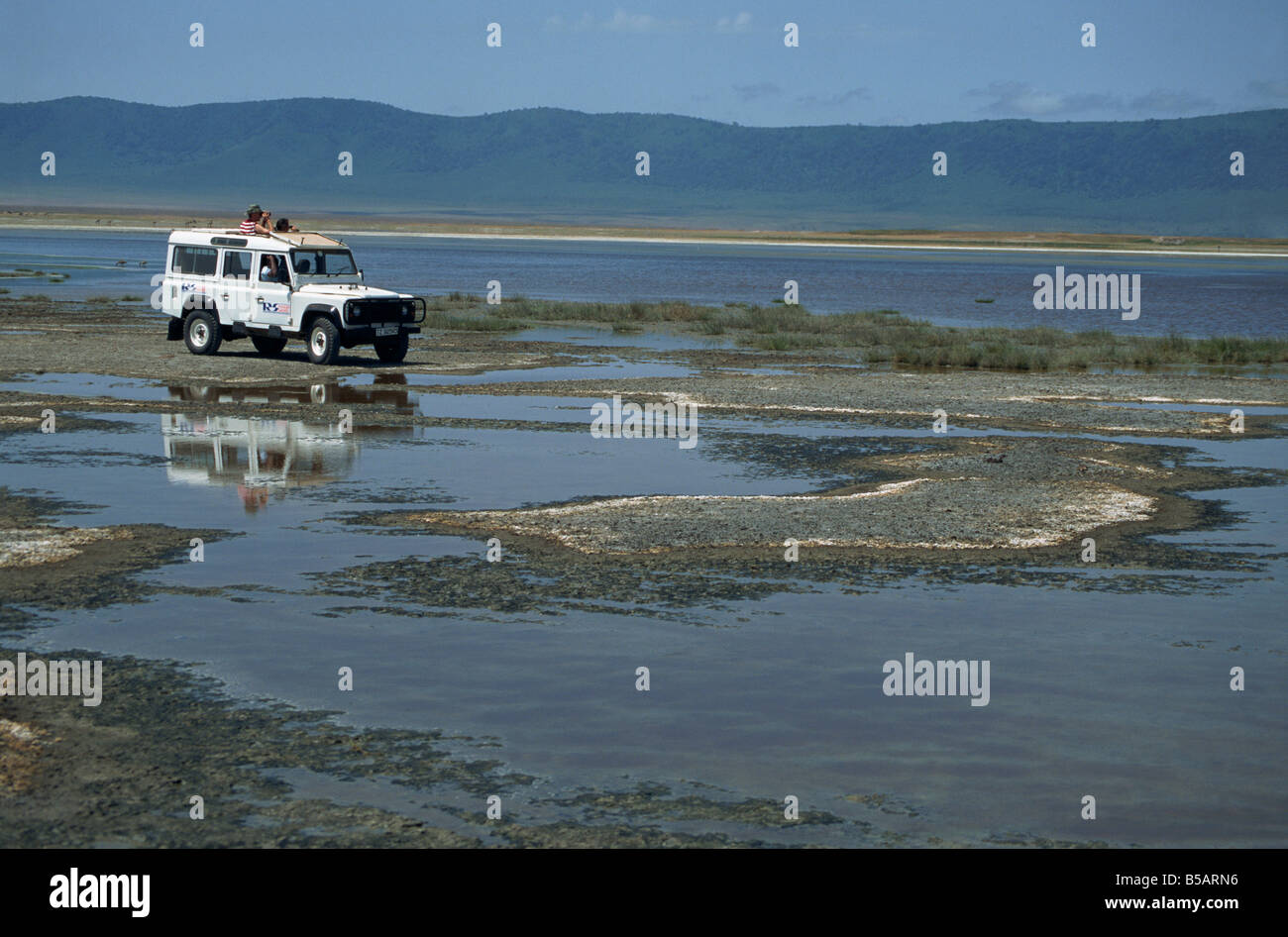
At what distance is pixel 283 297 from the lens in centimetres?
3039

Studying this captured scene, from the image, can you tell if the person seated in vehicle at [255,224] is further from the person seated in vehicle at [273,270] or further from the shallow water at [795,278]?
the shallow water at [795,278]

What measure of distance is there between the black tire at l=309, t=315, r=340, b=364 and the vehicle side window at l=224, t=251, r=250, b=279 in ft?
6.33

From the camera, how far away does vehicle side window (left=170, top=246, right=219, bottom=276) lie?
31.4m

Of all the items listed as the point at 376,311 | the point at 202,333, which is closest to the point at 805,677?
the point at 376,311

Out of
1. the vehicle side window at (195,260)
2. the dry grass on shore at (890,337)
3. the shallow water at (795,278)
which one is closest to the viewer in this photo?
the vehicle side window at (195,260)

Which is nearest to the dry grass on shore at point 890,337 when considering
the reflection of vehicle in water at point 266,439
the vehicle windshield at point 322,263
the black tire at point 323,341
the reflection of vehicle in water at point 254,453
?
the vehicle windshield at point 322,263

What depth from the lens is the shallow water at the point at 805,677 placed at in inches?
294

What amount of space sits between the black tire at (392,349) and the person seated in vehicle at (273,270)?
2.25 m

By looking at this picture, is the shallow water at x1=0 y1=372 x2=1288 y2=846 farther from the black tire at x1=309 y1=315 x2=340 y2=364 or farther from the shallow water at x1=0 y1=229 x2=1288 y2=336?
the shallow water at x1=0 y1=229 x2=1288 y2=336

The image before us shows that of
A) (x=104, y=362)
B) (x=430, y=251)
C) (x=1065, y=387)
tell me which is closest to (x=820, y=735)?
(x=1065, y=387)

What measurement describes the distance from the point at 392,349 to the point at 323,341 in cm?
178
